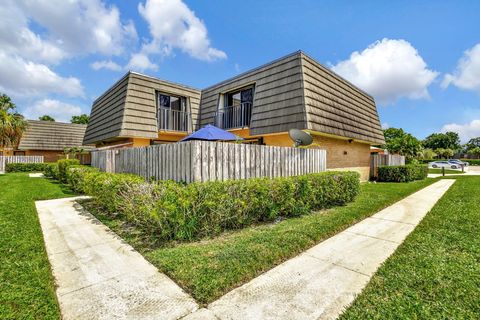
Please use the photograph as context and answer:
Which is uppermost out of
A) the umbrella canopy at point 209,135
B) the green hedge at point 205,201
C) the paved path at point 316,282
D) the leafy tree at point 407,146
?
the leafy tree at point 407,146

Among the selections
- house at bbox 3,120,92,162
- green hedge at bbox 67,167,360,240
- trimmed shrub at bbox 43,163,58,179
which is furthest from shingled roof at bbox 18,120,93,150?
green hedge at bbox 67,167,360,240

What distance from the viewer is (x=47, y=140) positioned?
27812 mm

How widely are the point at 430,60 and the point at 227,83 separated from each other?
11.4 meters

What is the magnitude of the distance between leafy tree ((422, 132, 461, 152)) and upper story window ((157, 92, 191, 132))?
80.3 meters

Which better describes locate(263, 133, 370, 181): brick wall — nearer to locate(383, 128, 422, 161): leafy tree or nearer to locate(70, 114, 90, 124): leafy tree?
locate(383, 128, 422, 161): leafy tree

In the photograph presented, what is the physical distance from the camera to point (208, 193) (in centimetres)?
472

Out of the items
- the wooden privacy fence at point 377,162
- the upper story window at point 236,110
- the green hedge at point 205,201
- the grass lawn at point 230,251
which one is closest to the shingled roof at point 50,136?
the upper story window at point 236,110

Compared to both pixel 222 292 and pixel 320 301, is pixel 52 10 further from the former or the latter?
pixel 320 301

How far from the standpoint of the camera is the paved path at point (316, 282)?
2523mm

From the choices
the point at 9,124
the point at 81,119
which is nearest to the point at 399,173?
the point at 9,124

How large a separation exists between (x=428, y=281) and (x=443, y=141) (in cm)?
8964

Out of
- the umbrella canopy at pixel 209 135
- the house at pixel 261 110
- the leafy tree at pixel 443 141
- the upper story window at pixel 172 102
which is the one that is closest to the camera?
the umbrella canopy at pixel 209 135

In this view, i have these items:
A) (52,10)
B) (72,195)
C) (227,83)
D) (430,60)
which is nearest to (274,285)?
(72,195)

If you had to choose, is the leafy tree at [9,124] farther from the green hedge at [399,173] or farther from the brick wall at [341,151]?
the green hedge at [399,173]
